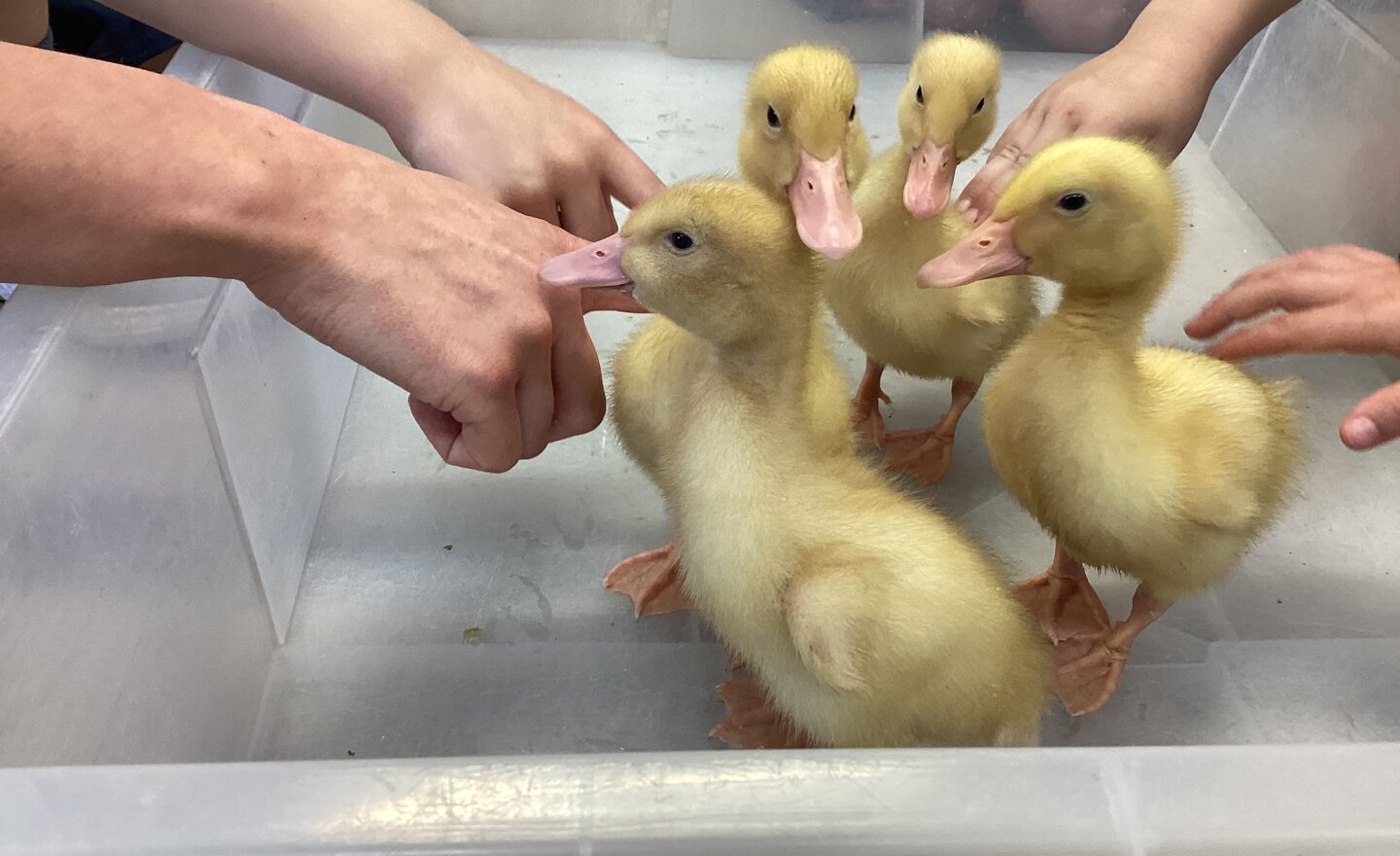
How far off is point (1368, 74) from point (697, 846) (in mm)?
1367

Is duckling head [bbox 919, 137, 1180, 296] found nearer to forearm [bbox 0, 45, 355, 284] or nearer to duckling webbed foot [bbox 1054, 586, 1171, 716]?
duckling webbed foot [bbox 1054, 586, 1171, 716]

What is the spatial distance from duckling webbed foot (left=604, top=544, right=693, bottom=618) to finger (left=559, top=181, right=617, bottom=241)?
0.31 meters

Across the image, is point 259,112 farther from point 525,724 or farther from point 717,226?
point 525,724

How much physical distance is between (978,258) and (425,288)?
41 centimetres

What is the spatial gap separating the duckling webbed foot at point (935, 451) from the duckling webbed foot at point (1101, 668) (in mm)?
258

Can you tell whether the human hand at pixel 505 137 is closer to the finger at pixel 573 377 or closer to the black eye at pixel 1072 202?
the finger at pixel 573 377

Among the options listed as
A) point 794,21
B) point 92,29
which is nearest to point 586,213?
point 92,29

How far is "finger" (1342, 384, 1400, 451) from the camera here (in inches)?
27.3

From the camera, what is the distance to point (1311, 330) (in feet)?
2.63

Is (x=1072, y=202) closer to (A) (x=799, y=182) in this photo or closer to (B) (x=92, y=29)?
(A) (x=799, y=182)

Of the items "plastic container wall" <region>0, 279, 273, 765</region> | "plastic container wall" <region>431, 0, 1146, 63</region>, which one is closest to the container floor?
"plastic container wall" <region>0, 279, 273, 765</region>

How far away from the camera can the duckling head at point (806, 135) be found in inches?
27.1

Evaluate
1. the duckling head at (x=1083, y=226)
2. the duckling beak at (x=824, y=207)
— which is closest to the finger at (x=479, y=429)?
the duckling beak at (x=824, y=207)

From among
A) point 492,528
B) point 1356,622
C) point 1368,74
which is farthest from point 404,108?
point 1368,74
